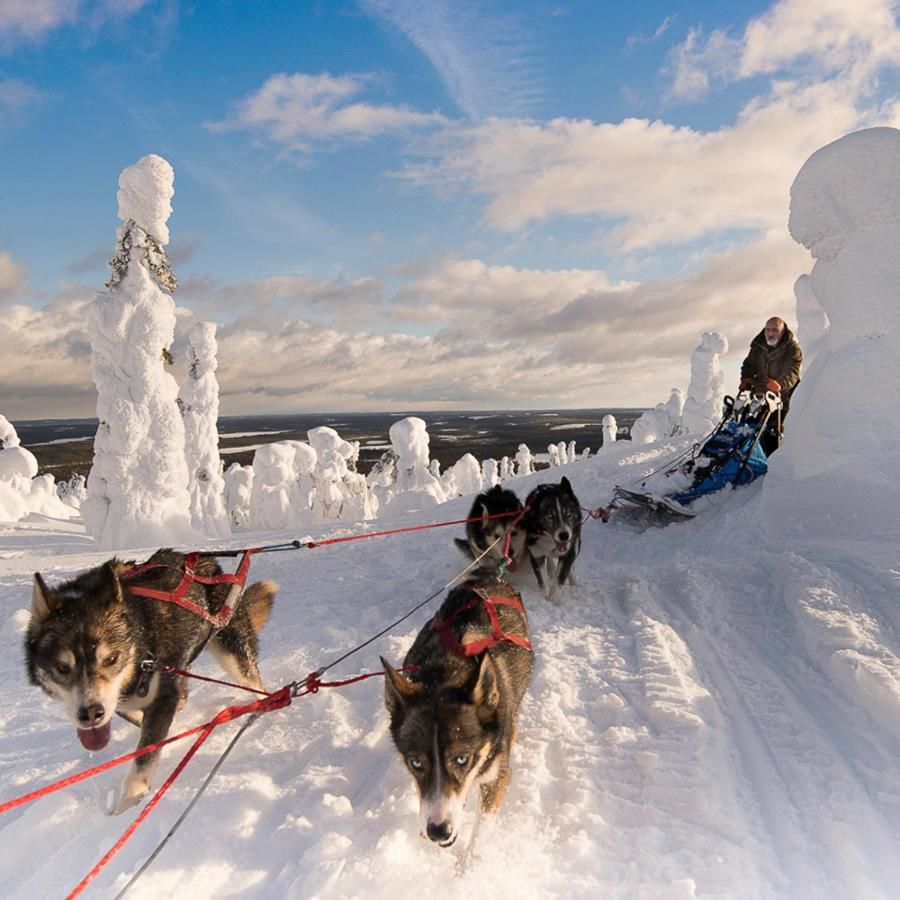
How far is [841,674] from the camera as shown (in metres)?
3.86

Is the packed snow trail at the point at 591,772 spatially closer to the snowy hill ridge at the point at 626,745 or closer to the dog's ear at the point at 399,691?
the snowy hill ridge at the point at 626,745

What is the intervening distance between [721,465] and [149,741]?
8.23m

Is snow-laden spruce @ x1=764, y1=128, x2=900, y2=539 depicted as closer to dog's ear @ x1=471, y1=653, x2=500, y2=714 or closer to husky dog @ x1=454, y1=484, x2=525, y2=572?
husky dog @ x1=454, y1=484, x2=525, y2=572

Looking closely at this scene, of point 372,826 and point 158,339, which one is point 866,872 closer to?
point 372,826

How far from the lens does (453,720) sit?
97.0 inches

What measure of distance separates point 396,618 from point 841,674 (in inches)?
149

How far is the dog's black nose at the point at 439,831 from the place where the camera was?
2.23 metres

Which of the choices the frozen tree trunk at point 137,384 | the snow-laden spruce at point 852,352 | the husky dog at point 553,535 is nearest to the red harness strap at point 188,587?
the husky dog at point 553,535

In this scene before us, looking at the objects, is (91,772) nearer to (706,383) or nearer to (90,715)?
(90,715)

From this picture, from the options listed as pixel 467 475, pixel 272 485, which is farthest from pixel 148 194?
pixel 467 475

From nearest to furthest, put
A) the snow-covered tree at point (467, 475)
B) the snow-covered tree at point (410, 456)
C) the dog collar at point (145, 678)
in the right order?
the dog collar at point (145, 678) < the snow-covered tree at point (410, 456) < the snow-covered tree at point (467, 475)

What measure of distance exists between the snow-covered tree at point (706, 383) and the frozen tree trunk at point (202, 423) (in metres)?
27.3

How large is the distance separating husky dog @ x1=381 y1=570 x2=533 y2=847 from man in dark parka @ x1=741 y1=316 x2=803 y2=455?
820cm

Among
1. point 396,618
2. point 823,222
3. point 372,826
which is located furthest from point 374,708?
point 823,222
